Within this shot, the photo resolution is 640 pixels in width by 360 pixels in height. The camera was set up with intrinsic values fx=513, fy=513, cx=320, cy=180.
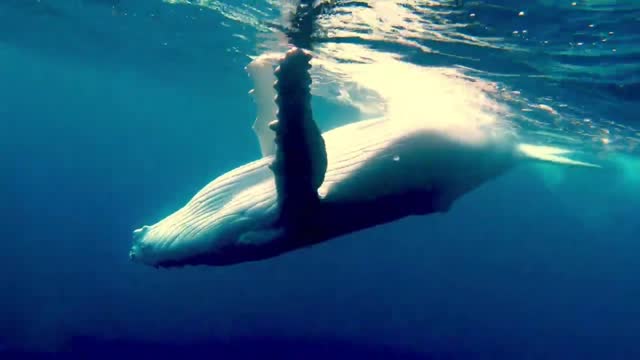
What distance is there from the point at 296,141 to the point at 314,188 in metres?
0.39

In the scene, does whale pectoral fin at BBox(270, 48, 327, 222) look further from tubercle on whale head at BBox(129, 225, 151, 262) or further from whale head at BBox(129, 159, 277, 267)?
tubercle on whale head at BBox(129, 225, 151, 262)

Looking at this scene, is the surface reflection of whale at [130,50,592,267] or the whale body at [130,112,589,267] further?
the whale body at [130,112,589,267]

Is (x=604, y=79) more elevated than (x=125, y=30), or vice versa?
(x=125, y=30)

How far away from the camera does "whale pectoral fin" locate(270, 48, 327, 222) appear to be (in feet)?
13.0

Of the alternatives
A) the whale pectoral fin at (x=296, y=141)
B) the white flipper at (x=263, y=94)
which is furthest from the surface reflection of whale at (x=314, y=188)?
the white flipper at (x=263, y=94)

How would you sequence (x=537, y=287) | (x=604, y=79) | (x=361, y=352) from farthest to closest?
(x=537, y=287), (x=361, y=352), (x=604, y=79)

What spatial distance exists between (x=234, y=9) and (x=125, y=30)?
44.8 feet

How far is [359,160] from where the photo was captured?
4582 millimetres

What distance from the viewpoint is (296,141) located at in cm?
400

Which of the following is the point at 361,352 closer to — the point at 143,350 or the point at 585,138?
the point at 143,350

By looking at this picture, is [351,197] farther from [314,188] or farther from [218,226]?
[218,226]

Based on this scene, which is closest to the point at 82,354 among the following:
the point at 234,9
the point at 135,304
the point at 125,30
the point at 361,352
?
the point at 135,304

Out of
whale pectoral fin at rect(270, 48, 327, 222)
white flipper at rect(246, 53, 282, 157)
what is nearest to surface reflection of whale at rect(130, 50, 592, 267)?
whale pectoral fin at rect(270, 48, 327, 222)

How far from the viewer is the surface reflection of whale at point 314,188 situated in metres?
4.04
